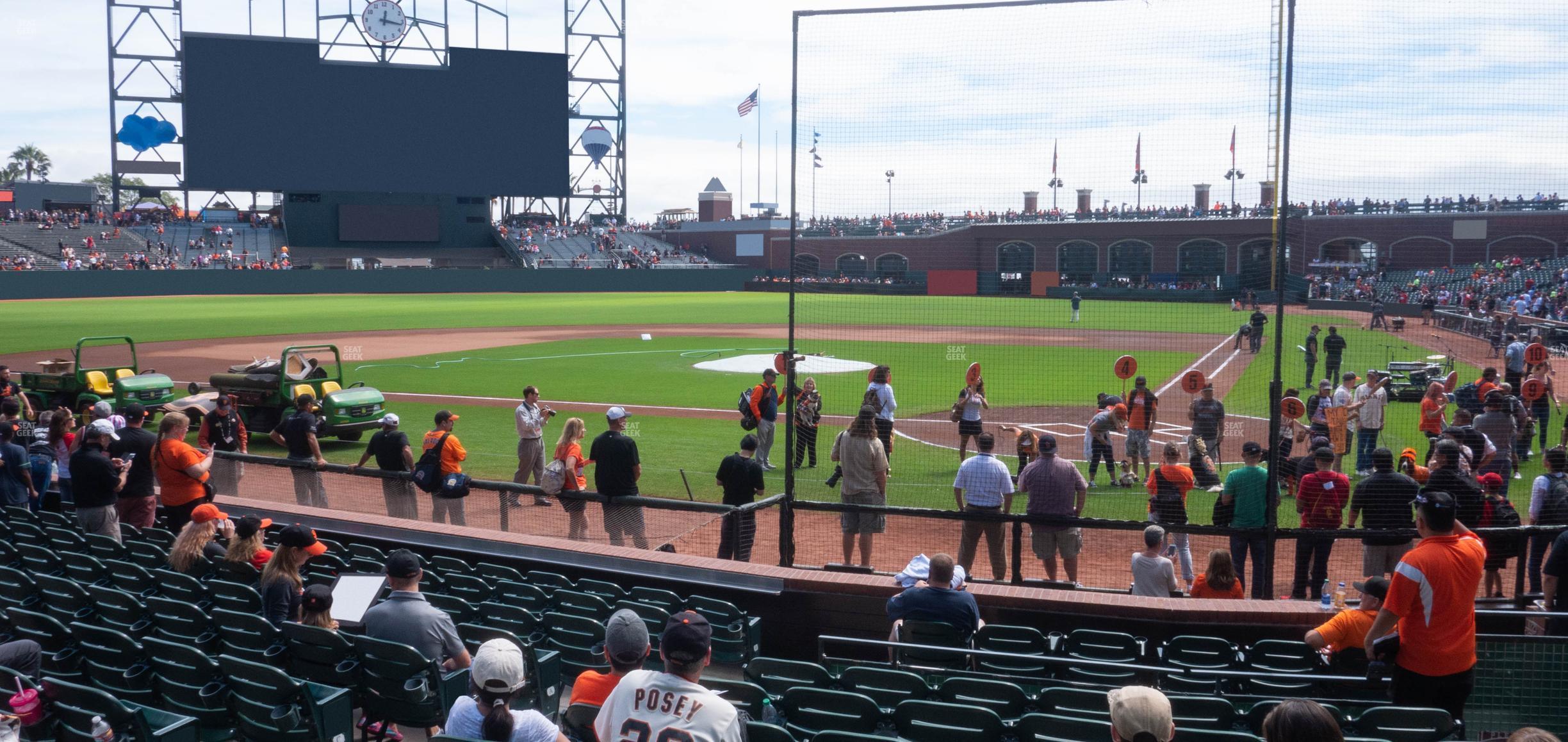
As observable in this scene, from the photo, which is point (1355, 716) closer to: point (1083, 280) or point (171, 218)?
point (1083, 280)

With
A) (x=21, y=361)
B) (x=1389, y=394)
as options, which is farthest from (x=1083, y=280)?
(x=21, y=361)

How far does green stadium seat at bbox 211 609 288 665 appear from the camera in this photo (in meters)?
6.53

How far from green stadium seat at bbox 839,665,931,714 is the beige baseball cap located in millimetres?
1840

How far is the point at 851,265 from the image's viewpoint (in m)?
15.1

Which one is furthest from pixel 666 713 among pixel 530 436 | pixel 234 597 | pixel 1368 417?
pixel 1368 417

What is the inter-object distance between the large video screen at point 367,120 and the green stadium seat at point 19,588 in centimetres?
6989

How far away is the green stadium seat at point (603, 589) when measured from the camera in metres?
7.82

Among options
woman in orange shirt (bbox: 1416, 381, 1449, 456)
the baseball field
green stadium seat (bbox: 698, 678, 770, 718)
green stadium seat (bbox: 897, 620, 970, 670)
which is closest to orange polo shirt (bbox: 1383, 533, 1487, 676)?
green stadium seat (bbox: 897, 620, 970, 670)

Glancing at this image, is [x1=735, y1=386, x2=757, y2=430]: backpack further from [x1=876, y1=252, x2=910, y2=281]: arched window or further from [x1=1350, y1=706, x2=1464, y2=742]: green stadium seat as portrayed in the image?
[x1=1350, y1=706, x2=1464, y2=742]: green stadium seat

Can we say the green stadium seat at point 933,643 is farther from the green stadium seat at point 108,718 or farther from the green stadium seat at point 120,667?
the green stadium seat at point 120,667

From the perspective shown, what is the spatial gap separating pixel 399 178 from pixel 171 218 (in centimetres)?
1911

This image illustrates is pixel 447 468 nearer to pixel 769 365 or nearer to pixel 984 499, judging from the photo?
pixel 984 499

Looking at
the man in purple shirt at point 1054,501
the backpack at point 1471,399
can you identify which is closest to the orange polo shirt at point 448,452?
the man in purple shirt at point 1054,501

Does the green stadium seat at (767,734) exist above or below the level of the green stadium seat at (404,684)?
above
